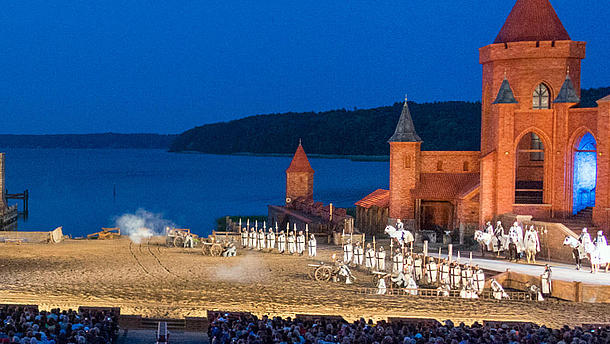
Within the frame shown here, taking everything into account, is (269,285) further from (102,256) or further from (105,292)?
(102,256)

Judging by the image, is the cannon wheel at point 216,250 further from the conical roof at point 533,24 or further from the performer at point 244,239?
the conical roof at point 533,24

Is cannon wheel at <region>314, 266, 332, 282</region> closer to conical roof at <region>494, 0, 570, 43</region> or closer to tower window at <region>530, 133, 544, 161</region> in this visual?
tower window at <region>530, 133, 544, 161</region>

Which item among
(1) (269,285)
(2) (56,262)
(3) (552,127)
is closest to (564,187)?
(3) (552,127)

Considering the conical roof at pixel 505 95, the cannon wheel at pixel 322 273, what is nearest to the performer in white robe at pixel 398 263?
the cannon wheel at pixel 322 273

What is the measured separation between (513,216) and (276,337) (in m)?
23.9

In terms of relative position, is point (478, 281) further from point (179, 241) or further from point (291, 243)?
point (179, 241)

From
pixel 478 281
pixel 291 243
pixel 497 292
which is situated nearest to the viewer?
pixel 497 292

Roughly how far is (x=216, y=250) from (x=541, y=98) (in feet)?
66.9

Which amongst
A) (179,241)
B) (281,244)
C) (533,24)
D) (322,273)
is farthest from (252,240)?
(533,24)

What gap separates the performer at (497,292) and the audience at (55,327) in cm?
1417

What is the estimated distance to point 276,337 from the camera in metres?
17.4

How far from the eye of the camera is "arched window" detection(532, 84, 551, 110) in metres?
43.6

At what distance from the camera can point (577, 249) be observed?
3275 cm

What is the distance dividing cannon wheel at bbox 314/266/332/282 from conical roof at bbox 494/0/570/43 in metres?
20.9
